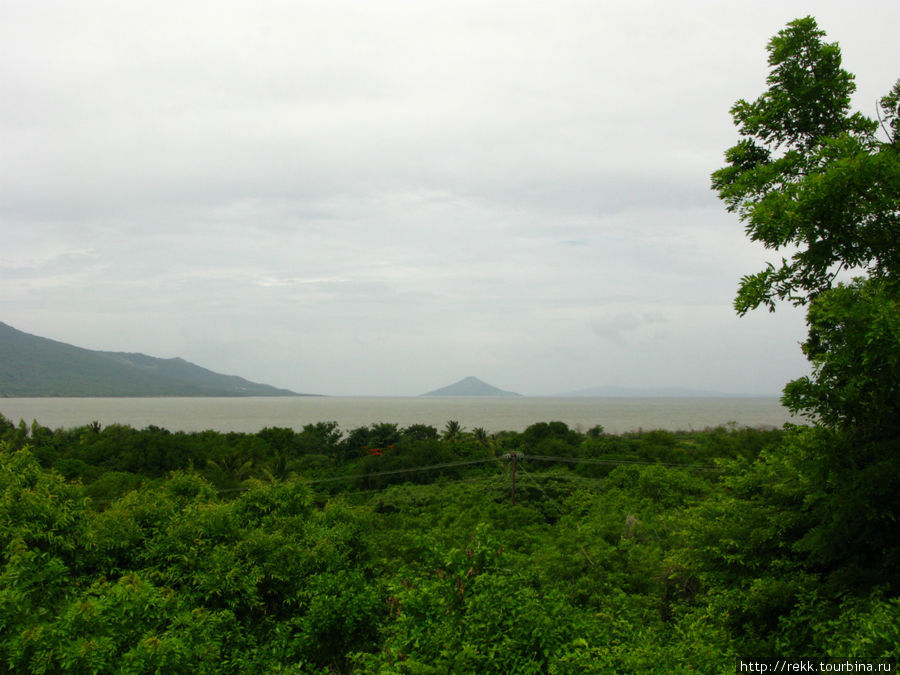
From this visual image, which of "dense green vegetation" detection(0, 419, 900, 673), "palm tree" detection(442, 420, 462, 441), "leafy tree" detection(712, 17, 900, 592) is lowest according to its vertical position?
"palm tree" detection(442, 420, 462, 441)

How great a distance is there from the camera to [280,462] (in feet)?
126

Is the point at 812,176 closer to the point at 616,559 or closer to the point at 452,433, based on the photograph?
the point at 616,559

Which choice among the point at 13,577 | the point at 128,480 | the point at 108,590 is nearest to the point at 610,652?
the point at 108,590

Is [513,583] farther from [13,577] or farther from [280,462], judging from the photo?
[280,462]

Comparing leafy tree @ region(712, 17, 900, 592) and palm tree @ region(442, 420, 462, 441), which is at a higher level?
leafy tree @ region(712, 17, 900, 592)

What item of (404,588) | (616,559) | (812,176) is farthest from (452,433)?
(812,176)

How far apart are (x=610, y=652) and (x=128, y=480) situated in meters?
29.0

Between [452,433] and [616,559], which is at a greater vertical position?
[616,559]

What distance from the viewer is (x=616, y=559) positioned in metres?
12.3

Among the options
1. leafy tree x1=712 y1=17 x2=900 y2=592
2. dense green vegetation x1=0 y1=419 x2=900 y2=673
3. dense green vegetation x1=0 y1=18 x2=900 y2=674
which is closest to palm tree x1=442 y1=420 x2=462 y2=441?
dense green vegetation x1=0 y1=419 x2=900 y2=673

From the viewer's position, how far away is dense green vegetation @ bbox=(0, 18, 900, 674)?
17.0 feet

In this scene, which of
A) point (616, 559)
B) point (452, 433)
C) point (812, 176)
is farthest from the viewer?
point (452, 433)

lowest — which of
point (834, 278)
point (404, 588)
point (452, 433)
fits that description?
point (452, 433)

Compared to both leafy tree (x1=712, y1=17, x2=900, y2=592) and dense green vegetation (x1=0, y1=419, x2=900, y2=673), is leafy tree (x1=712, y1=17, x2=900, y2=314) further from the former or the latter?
dense green vegetation (x1=0, y1=419, x2=900, y2=673)
